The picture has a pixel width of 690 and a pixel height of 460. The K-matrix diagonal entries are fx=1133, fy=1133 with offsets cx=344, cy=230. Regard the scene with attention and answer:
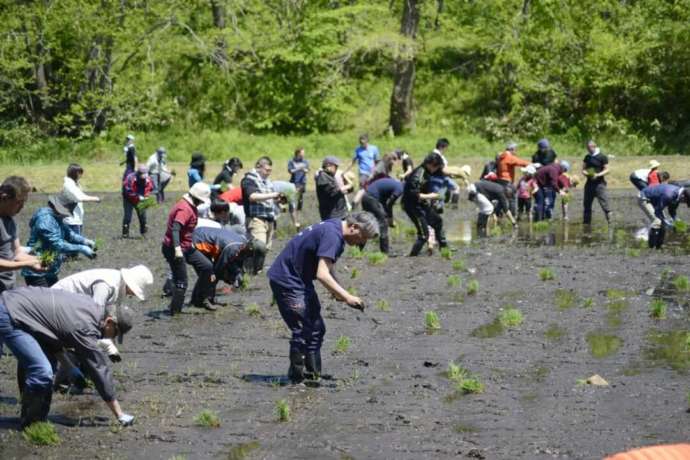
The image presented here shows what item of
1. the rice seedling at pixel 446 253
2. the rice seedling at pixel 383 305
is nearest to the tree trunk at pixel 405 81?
the rice seedling at pixel 446 253

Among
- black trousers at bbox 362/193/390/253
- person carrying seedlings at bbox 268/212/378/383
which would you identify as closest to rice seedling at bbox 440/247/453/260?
A: black trousers at bbox 362/193/390/253

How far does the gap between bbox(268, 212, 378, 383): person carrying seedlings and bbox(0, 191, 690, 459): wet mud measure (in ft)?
1.11

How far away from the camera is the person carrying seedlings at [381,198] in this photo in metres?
20.1

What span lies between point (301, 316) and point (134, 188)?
13101 mm

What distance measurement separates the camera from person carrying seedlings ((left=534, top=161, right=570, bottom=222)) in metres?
24.9

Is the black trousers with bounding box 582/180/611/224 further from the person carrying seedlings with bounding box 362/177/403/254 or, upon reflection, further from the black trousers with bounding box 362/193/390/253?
the black trousers with bounding box 362/193/390/253

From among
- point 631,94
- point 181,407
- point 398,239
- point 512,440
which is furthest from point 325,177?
point 631,94

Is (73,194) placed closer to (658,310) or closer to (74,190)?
(74,190)

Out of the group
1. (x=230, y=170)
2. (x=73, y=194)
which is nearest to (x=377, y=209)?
(x=230, y=170)

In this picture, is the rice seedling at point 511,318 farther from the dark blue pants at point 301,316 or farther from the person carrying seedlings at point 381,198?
the person carrying seedlings at point 381,198

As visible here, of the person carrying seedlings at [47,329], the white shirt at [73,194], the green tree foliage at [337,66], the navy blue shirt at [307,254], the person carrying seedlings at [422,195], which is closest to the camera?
the person carrying seedlings at [47,329]

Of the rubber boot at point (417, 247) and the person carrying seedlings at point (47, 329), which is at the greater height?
the person carrying seedlings at point (47, 329)

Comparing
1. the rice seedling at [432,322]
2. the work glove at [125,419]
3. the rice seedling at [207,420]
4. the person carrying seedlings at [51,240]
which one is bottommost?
the rice seedling at [432,322]

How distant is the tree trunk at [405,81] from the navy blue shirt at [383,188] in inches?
939
